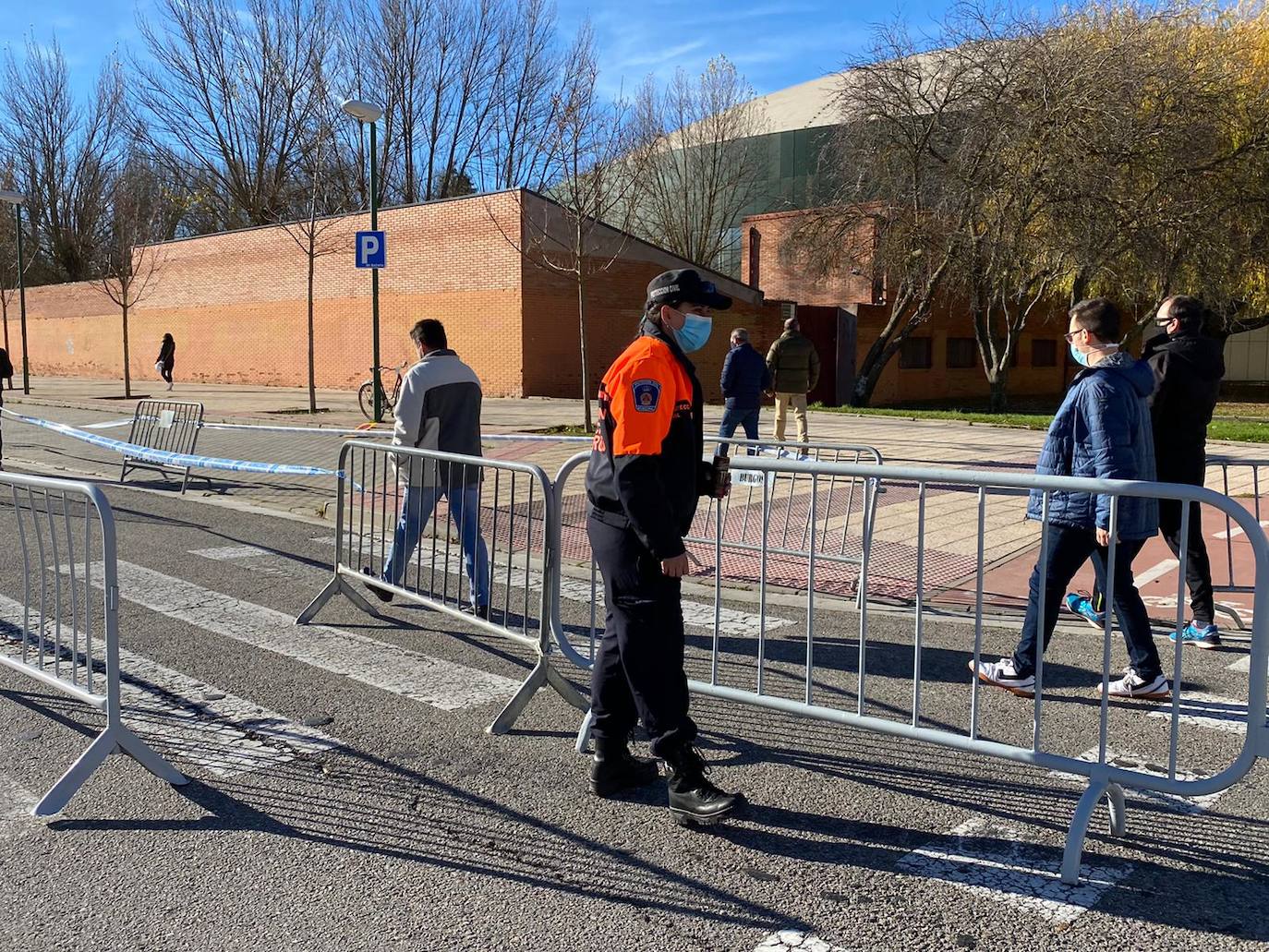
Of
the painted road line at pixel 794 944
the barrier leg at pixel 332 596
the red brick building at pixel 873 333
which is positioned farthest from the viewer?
the red brick building at pixel 873 333

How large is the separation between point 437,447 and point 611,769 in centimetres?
310

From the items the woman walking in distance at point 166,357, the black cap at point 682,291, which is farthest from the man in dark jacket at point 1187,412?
the woman walking in distance at point 166,357

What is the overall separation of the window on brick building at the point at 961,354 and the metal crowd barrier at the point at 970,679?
3197 cm

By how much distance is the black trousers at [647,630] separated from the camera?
3.81 m

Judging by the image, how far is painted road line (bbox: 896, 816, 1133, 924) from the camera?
326cm

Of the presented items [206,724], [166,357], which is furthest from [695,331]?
[166,357]

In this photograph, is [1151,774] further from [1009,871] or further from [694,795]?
[694,795]

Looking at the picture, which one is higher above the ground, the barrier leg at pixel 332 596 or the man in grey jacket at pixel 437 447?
the man in grey jacket at pixel 437 447

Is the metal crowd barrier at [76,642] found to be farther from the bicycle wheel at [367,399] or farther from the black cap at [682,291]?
the bicycle wheel at [367,399]

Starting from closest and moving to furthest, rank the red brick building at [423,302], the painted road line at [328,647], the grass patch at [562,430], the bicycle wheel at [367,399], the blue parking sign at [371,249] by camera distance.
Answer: the painted road line at [328,647] < the grass patch at [562,430] < the blue parking sign at [371,249] < the bicycle wheel at [367,399] < the red brick building at [423,302]

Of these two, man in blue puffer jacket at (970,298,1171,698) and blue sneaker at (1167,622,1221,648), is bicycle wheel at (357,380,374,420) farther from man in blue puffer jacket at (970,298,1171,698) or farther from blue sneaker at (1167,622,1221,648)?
man in blue puffer jacket at (970,298,1171,698)

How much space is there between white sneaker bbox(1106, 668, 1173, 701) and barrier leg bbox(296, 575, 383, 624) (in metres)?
4.22

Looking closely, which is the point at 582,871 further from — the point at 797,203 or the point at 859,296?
the point at 797,203

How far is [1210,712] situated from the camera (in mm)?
4965
